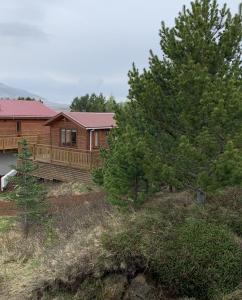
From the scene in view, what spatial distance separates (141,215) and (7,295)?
282 cm

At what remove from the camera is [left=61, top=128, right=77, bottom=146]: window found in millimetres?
26250

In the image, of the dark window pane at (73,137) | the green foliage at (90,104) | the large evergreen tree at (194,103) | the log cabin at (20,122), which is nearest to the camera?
the large evergreen tree at (194,103)

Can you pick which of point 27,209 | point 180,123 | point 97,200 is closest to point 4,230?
point 27,209

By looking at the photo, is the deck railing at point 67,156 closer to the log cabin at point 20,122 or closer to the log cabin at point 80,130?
the log cabin at point 80,130

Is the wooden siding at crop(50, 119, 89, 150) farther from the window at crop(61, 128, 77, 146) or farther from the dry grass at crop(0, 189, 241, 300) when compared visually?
the dry grass at crop(0, 189, 241, 300)

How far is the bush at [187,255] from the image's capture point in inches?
237

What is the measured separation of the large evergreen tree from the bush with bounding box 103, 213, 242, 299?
4.89 ft

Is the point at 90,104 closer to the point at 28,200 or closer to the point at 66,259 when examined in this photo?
the point at 28,200

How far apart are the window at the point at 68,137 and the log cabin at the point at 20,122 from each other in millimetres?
5072

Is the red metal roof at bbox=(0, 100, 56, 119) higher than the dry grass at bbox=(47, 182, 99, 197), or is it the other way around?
the red metal roof at bbox=(0, 100, 56, 119)

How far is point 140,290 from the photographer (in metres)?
6.25

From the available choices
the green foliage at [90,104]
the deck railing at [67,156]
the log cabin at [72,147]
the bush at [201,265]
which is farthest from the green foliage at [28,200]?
the green foliage at [90,104]

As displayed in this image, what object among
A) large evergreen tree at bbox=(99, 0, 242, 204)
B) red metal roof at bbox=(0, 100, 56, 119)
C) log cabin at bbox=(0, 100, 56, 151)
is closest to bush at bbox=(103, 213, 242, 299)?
large evergreen tree at bbox=(99, 0, 242, 204)

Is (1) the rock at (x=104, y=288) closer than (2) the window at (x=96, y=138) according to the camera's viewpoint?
Yes
